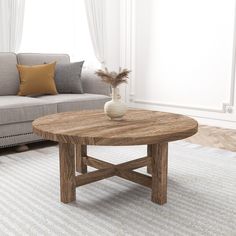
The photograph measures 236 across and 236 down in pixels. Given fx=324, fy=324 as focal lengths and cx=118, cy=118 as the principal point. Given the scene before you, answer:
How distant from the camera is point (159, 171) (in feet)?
5.38

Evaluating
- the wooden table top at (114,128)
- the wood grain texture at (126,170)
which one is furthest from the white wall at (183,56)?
the wood grain texture at (126,170)

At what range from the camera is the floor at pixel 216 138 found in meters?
2.87

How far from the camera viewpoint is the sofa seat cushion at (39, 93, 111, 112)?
285 cm

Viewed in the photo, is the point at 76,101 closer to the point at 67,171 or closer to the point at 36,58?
the point at 36,58

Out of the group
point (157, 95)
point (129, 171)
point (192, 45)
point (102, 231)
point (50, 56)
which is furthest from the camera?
point (157, 95)

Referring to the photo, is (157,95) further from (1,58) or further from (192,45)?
(1,58)

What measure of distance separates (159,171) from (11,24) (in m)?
2.71

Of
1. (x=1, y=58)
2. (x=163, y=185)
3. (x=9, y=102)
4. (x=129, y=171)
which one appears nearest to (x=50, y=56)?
(x=1, y=58)

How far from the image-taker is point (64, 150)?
1.63 meters

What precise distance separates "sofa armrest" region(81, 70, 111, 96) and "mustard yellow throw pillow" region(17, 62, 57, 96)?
1.26ft

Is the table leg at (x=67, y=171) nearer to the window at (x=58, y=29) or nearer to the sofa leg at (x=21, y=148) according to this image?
the sofa leg at (x=21, y=148)

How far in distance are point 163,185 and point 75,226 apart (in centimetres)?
49

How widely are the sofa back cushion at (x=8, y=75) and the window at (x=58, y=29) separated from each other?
796 millimetres

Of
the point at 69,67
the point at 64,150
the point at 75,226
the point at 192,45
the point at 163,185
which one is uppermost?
the point at 192,45
